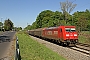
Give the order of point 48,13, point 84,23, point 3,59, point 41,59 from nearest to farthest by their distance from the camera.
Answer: point 41,59
point 3,59
point 84,23
point 48,13

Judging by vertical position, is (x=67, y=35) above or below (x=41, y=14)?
below

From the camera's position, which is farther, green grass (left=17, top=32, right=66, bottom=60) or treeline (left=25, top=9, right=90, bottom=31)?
treeline (left=25, top=9, right=90, bottom=31)

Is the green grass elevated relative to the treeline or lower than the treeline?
lower

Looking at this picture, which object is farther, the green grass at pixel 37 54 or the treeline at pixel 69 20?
the treeline at pixel 69 20

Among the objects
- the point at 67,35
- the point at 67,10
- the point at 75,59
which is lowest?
the point at 75,59

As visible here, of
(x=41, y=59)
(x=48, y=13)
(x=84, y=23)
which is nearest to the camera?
(x=41, y=59)

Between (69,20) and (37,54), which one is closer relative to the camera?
(37,54)

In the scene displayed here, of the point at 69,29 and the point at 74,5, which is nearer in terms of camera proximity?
the point at 69,29

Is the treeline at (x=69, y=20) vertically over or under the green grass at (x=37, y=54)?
over

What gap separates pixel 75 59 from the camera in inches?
570

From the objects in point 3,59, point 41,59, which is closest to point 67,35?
point 3,59

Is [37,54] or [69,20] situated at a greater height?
[69,20]

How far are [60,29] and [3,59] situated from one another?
1376cm

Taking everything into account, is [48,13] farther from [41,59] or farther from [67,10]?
[41,59]
